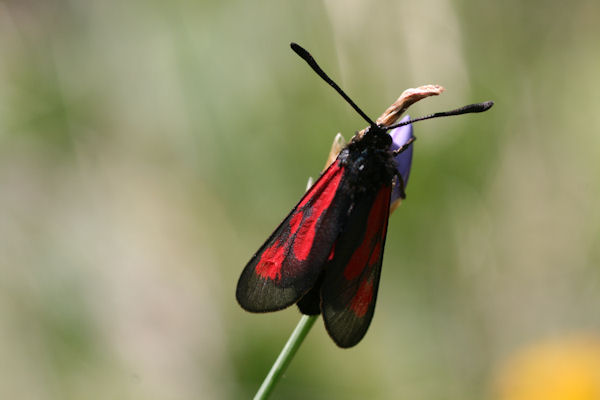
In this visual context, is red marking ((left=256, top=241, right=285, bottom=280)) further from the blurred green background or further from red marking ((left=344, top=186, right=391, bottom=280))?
the blurred green background

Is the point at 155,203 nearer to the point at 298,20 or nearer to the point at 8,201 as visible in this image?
the point at 8,201

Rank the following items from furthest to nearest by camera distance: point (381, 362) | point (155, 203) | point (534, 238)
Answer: point (155, 203) < point (534, 238) < point (381, 362)

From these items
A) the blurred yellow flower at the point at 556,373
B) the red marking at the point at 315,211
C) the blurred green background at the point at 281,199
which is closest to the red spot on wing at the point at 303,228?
the red marking at the point at 315,211

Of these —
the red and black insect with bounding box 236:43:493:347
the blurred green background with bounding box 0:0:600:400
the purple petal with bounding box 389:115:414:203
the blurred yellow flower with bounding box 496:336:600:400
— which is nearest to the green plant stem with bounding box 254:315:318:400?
the red and black insect with bounding box 236:43:493:347

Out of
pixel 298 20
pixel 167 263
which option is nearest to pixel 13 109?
pixel 167 263

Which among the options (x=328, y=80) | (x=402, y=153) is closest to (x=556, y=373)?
(x=402, y=153)

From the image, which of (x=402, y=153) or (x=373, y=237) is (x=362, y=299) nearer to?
(x=373, y=237)

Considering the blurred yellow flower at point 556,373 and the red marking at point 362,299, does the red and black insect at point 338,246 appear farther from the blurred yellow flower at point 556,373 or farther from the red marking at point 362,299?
the blurred yellow flower at point 556,373
